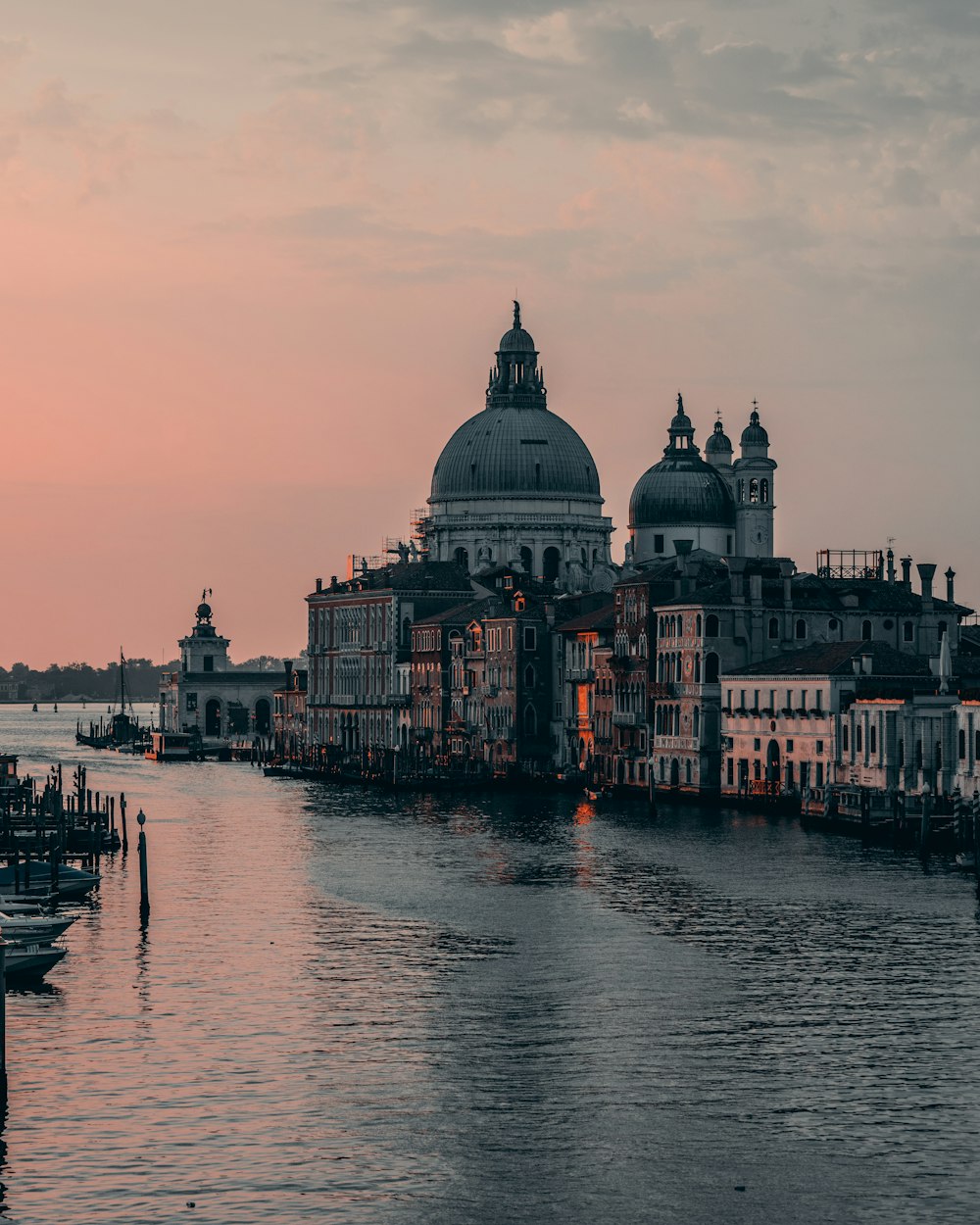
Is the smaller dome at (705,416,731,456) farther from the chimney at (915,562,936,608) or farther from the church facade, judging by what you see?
the chimney at (915,562,936,608)

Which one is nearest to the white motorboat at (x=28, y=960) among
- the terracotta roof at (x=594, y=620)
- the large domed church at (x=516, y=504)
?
the terracotta roof at (x=594, y=620)

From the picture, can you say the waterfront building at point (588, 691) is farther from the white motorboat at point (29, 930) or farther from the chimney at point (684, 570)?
the white motorboat at point (29, 930)

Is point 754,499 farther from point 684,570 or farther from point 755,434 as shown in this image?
point 684,570

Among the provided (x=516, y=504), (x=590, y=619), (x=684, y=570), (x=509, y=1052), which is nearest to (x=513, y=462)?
(x=516, y=504)

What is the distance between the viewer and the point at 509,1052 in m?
47.9

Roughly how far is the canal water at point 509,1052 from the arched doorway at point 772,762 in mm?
31914

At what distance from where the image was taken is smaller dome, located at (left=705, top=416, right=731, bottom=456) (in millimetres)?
184625

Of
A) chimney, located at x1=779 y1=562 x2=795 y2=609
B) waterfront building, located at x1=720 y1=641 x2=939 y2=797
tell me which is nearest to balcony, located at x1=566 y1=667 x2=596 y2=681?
chimney, located at x1=779 y1=562 x2=795 y2=609

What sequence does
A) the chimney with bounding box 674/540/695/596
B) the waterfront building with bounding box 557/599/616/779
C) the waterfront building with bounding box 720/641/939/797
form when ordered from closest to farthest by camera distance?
the waterfront building with bounding box 720/641/939/797
the chimney with bounding box 674/540/695/596
the waterfront building with bounding box 557/599/616/779

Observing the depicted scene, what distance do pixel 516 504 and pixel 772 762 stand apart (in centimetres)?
8251

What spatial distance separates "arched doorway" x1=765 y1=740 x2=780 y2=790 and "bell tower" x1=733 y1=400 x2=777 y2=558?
194 ft

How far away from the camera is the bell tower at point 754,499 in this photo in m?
174

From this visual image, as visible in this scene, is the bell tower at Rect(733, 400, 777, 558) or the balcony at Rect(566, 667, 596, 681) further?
the bell tower at Rect(733, 400, 777, 558)

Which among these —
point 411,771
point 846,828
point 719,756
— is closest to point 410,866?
point 846,828
